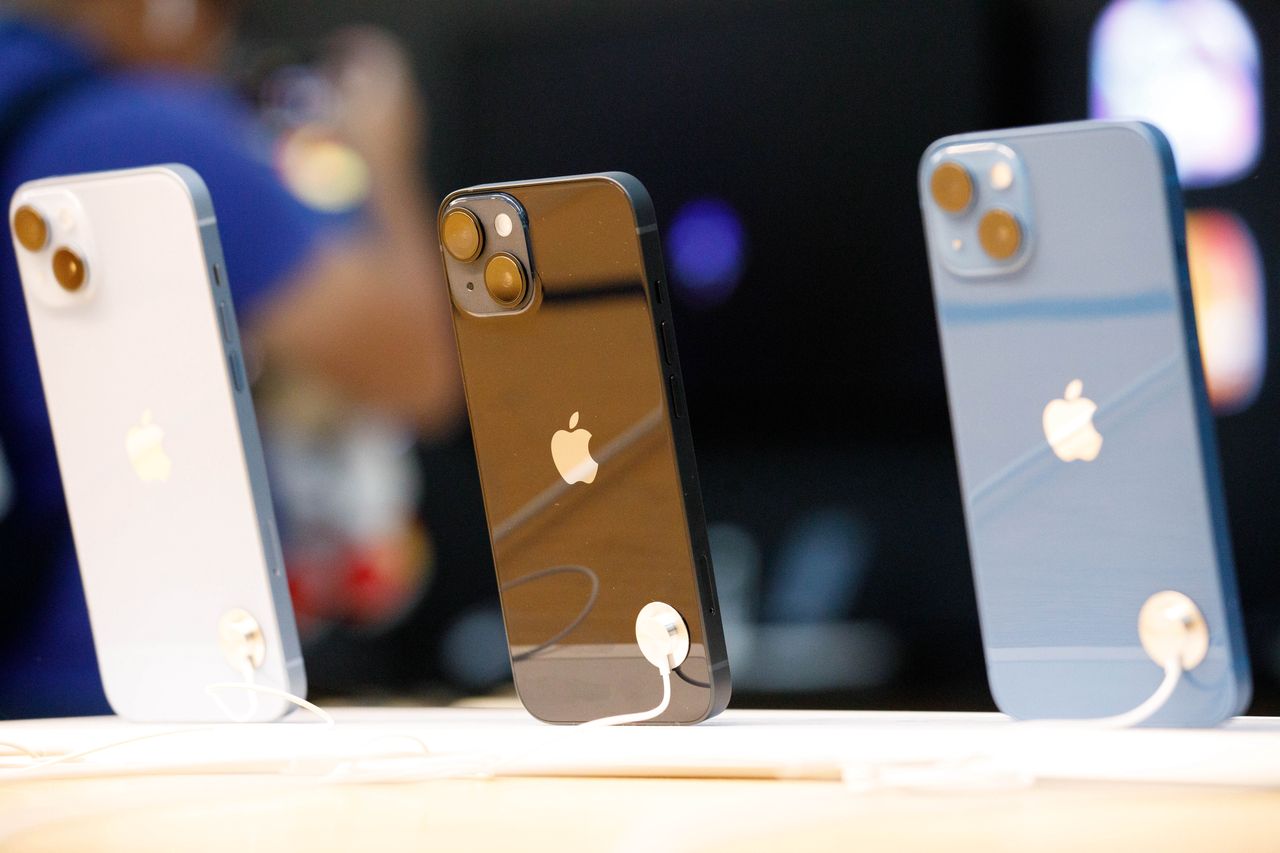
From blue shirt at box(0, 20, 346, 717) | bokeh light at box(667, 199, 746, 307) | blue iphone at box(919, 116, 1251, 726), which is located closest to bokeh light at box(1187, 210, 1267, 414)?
bokeh light at box(667, 199, 746, 307)

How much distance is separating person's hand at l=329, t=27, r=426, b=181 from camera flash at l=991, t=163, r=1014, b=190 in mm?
1959

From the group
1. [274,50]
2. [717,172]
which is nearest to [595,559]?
[717,172]

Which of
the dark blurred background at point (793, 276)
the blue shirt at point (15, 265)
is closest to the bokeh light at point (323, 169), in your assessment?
the dark blurred background at point (793, 276)

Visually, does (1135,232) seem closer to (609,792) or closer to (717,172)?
(609,792)

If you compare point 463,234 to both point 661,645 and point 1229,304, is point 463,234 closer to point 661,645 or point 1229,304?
point 661,645

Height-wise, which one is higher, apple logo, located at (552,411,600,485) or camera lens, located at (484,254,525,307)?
camera lens, located at (484,254,525,307)

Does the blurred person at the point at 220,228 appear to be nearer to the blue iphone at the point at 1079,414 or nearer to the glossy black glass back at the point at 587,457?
the glossy black glass back at the point at 587,457

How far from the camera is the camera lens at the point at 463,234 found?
28.7 inches

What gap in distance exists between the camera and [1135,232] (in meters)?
0.62

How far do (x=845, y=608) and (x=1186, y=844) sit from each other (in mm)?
1937

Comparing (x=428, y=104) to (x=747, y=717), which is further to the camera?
(x=428, y=104)

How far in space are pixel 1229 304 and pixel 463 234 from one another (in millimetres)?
1699

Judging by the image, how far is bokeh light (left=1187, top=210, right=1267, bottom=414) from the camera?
6.86 feet

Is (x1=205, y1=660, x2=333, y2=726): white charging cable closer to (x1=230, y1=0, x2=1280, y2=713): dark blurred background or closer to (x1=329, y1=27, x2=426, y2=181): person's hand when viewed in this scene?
(x1=230, y1=0, x2=1280, y2=713): dark blurred background
